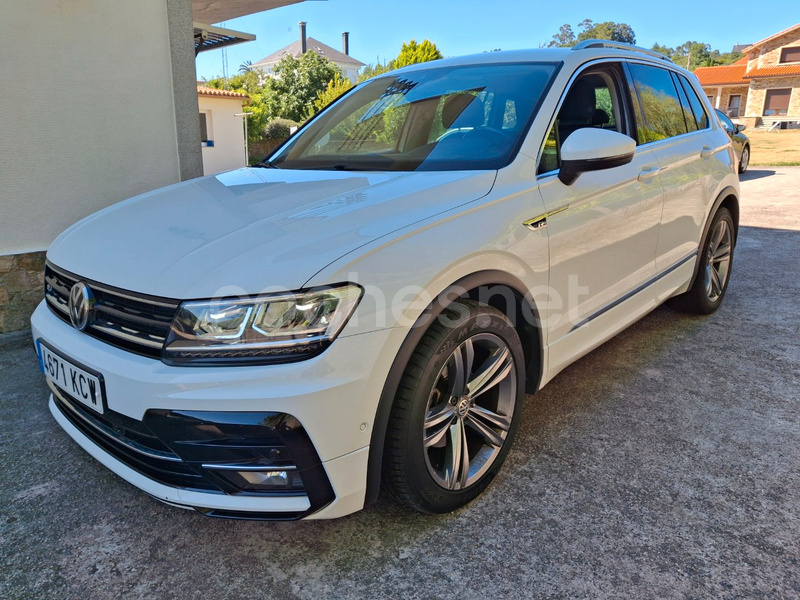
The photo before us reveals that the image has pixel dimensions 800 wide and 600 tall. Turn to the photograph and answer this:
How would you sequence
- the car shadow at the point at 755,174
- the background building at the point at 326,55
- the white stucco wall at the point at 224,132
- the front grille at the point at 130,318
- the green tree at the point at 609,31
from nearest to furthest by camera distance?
the front grille at the point at 130,318 → the car shadow at the point at 755,174 → the white stucco wall at the point at 224,132 → the background building at the point at 326,55 → the green tree at the point at 609,31

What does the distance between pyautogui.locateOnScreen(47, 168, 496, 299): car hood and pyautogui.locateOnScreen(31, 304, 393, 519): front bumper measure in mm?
244

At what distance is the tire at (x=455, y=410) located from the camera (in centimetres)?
190

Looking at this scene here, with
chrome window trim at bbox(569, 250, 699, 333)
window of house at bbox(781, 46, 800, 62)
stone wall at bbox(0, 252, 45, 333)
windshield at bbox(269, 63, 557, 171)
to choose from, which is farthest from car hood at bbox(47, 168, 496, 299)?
window of house at bbox(781, 46, 800, 62)

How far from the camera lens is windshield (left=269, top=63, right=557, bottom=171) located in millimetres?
2531

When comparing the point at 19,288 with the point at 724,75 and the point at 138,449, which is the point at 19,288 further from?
the point at 724,75

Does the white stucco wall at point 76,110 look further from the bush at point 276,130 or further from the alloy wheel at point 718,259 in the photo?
the bush at point 276,130

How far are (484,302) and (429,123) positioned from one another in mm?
1057

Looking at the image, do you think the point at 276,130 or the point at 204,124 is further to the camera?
the point at 276,130

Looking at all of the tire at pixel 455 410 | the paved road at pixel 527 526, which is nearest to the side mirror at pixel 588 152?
the tire at pixel 455 410

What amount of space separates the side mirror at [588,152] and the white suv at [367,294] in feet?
0.04

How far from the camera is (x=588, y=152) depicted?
2432mm

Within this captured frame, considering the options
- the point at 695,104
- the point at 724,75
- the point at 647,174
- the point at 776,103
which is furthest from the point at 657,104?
the point at 724,75

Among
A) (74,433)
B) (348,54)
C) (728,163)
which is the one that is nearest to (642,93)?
(728,163)

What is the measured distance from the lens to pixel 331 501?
1.80 m
